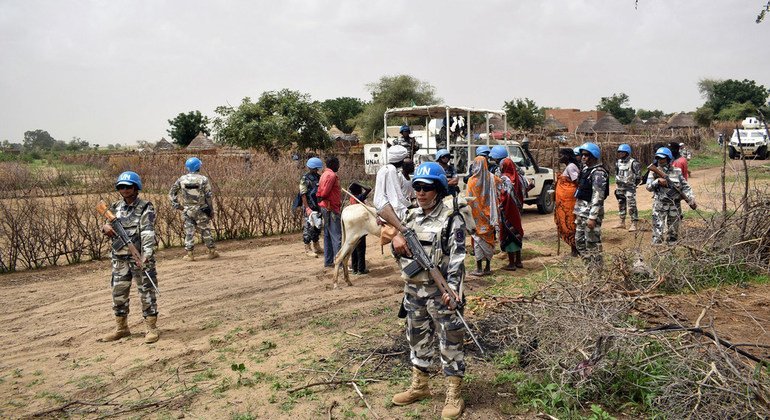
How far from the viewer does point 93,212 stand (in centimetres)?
970

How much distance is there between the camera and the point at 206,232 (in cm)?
979

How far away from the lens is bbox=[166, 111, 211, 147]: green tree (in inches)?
1491

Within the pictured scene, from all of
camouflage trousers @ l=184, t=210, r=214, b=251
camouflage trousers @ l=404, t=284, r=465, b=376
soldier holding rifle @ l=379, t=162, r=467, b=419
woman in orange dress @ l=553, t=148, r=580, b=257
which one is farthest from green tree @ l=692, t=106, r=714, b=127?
camouflage trousers @ l=404, t=284, r=465, b=376

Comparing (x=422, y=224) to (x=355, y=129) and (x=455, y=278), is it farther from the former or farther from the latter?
(x=355, y=129)

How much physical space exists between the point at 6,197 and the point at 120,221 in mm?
5851

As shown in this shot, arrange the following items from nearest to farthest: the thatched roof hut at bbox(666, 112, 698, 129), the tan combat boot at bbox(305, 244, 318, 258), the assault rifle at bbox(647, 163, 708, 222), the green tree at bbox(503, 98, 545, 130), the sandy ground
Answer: the sandy ground, the assault rifle at bbox(647, 163, 708, 222), the tan combat boot at bbox(305, 244, 318, 258), the green tree at bbox(503, 98, 545, 130), the thatched roof hut at bbox(666, 112, 698, 129)

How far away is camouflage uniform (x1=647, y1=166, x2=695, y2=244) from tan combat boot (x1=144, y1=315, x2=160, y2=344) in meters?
6.78

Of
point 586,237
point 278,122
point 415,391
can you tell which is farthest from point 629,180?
point 278,122

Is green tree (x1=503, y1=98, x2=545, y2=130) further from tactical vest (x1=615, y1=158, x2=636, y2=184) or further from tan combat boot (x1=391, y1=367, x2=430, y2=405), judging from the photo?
tan combat boot (x1=391, y1=367, x2=430, y2=405)

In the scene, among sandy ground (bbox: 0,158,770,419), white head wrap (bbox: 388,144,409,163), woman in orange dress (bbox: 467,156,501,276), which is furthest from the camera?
woman in orange dress (bbox: 467,156,501,276)

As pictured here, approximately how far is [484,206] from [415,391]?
13.2 feet

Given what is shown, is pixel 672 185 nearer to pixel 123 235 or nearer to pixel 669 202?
pixel 669 202

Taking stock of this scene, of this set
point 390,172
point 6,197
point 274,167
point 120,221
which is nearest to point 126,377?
point 120,221

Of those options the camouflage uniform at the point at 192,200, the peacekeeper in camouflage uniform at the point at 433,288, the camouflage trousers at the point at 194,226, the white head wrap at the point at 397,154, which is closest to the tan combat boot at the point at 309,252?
the camouflage trousers at the point at 194,226
